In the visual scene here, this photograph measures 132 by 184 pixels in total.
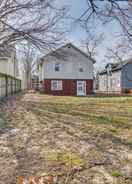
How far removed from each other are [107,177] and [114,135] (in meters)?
2.64

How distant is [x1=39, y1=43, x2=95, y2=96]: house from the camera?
28766 mm

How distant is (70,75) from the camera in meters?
29.2

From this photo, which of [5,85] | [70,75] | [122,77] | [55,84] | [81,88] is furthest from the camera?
[122,77]

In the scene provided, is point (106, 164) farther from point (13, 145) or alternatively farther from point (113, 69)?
point (113, 69)

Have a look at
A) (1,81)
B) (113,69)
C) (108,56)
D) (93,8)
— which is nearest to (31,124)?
(93,8)

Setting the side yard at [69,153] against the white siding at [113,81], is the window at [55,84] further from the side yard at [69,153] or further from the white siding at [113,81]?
the side yard at [69,153]

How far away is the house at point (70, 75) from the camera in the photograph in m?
28.8

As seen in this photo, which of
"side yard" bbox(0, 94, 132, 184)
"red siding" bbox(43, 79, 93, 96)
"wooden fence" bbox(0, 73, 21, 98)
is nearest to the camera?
"side yard" bbox(0, 94, 132, 184)

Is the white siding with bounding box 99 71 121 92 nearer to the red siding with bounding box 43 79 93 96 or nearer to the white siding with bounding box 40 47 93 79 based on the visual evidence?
the white siding with bounding box 40 47 93 79

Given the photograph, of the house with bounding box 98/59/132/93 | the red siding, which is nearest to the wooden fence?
the red siding

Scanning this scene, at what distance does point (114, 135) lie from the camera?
6.01 metres

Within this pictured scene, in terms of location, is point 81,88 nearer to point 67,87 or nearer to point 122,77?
point 67,87

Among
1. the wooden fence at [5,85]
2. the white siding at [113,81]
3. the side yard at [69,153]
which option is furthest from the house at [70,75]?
the side yard at [69,153]

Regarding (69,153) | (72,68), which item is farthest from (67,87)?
(69,153)
